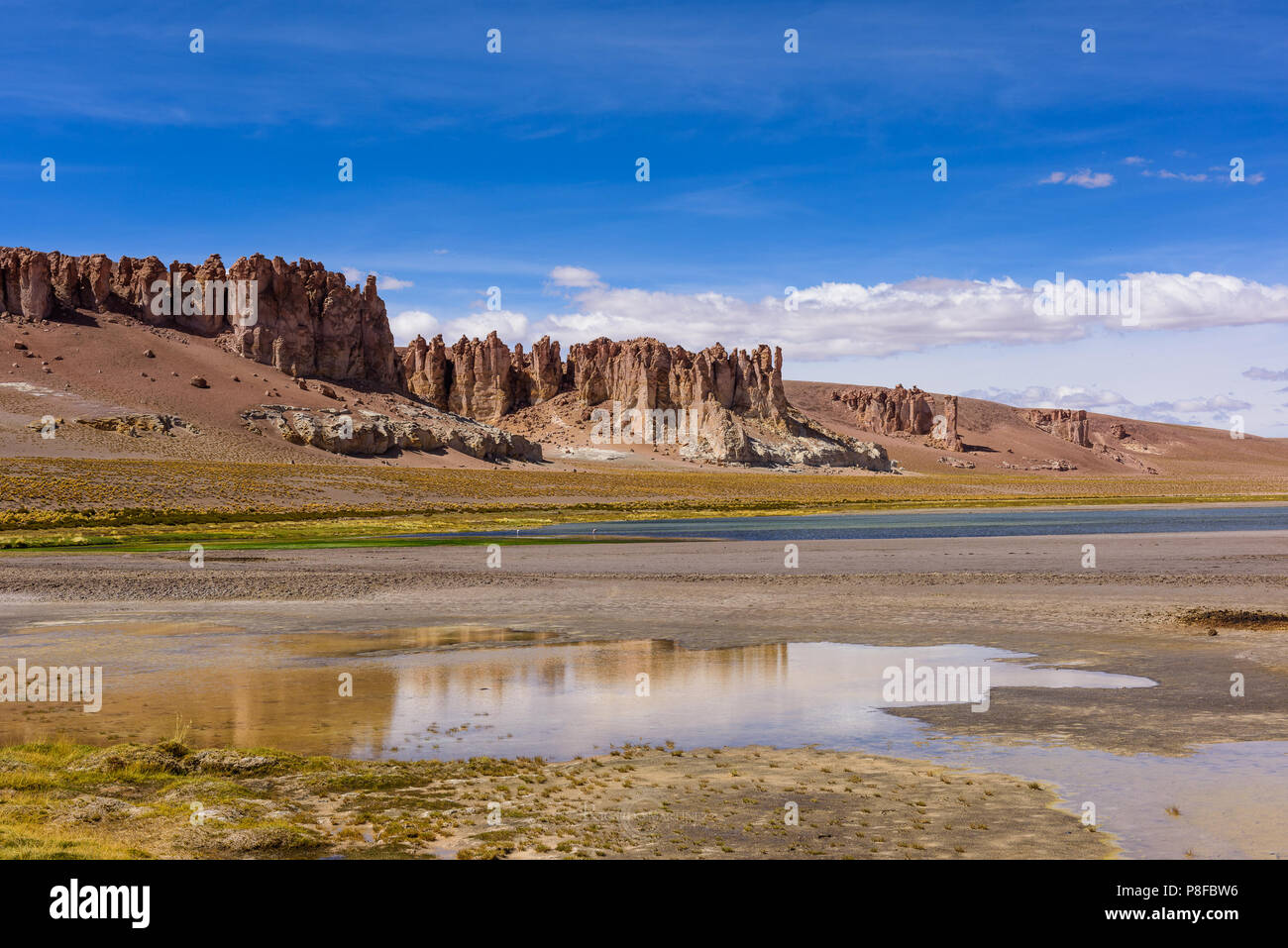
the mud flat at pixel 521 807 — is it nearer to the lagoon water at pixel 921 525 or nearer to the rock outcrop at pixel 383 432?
the lagoon water at pixel 921 525

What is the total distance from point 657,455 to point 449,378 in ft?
172

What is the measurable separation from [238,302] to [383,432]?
3925 centimetres

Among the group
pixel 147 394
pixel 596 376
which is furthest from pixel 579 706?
pixel 596 376

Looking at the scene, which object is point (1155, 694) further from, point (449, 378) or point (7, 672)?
point (449, 378)

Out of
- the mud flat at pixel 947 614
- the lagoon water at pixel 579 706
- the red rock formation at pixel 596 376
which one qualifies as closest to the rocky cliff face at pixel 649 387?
the red rock formation at pixel 596 376

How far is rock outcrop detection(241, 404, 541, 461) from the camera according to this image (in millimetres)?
118562

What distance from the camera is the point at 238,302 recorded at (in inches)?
5709

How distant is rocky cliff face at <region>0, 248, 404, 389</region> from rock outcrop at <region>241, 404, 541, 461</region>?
1641 cm

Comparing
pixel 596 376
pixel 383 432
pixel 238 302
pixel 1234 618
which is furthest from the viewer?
pixel 596 376

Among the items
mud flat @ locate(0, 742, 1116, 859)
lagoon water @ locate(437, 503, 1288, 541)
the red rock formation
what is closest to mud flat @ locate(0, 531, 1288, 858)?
mud flat @ locate(0, 742, 1116, 859)

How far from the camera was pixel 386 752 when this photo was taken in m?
12.1

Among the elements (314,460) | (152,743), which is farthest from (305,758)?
(314,460)

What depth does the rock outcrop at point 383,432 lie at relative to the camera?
118562 millimetres

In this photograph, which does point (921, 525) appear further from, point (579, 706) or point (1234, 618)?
point (579, 706)
